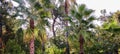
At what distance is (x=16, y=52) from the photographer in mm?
30609

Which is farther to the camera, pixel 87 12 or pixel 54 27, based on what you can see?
pixel 54 27

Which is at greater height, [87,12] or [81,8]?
[81,8]

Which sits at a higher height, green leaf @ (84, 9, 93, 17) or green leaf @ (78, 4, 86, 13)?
green leaf @ (78, 4, 86, 13)

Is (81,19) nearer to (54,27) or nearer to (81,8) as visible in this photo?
(81,8)

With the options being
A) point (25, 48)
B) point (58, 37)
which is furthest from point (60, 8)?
point (25, 48)

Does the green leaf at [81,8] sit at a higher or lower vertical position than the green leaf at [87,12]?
higher

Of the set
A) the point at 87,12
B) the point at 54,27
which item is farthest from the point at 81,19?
the point at 54,27

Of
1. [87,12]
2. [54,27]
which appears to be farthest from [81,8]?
[54,27]

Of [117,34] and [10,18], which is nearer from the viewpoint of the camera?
[117,34]

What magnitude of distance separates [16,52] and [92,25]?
30.2 feet

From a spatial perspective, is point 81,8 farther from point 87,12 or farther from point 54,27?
point 54,27

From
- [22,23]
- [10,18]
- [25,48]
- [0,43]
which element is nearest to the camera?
[22,23]

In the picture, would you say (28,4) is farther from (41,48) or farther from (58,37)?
(58,37)

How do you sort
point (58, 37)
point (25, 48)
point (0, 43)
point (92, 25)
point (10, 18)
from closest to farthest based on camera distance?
1. point (92, 25)
2. point (0, 43)
3. point (10, 18)
4. point (25, 48)
5. point (58, 37)
